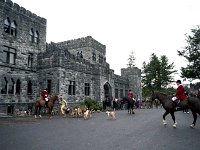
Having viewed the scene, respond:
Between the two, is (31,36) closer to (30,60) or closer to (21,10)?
(30,60)

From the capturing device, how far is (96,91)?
1298 inches

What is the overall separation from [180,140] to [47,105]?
13503mm

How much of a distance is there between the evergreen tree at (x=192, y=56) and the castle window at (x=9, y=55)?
28.6m

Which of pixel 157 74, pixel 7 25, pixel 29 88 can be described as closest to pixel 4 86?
pixel 29 88

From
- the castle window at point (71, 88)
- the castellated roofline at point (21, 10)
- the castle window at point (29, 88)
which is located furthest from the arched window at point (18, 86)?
the castellated roofline at point (21, 10)

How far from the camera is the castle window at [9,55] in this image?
2389cm

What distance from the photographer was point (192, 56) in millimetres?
39406

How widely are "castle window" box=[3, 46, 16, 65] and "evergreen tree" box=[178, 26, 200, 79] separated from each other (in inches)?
1124

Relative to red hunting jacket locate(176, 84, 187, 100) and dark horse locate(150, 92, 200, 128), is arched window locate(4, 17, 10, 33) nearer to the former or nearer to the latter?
dark horse locate(150, 92, 200, 128)

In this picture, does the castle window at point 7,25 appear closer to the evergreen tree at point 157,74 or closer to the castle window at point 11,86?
the castle window at point 11,86

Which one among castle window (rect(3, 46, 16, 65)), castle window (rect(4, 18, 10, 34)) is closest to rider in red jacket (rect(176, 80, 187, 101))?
castle window (rect(3, 46, 16, 65))

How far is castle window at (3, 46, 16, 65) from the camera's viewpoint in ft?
78.4

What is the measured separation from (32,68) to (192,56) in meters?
27.3

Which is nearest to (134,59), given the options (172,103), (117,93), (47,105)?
(117,93)
